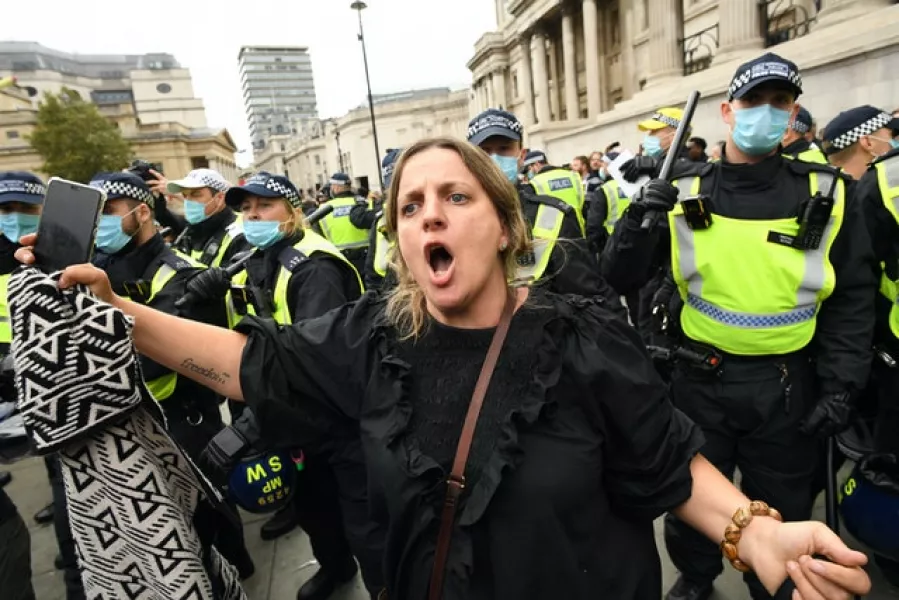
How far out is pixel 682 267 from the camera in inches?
103

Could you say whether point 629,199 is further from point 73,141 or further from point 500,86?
point 73,141

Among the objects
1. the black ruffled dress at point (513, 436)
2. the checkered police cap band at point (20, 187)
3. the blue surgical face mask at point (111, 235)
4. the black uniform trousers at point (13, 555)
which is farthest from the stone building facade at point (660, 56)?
the black uniform trousers at point (13, 555)

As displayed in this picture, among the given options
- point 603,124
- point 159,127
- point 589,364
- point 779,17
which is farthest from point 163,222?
point 159,127

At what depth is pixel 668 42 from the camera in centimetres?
1808

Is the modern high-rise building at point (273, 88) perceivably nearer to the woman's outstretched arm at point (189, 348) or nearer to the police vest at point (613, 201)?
the police vest at point (613, 201)

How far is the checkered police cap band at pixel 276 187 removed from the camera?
11.3 ft

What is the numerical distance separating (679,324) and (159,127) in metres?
72.1

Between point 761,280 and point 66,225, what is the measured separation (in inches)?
104

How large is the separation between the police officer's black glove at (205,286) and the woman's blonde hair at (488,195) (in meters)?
1.77

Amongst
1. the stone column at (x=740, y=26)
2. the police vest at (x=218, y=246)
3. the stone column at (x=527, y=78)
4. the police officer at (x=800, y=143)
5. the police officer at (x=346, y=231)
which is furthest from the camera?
the stone column at (x=527, y=78)

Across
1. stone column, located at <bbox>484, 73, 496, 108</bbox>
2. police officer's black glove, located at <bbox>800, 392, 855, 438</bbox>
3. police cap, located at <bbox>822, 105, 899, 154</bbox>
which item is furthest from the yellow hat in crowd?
stone column, located at <bbox>484, 73, 496, 108</bbox>

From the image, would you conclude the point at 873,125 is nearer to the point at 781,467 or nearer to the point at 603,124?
the point at 781,467

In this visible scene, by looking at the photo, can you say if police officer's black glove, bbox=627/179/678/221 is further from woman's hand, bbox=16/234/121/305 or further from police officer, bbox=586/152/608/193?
police officer, bbox=586/152/608/193

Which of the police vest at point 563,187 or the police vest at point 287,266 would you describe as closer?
the police vest at point 287,266
